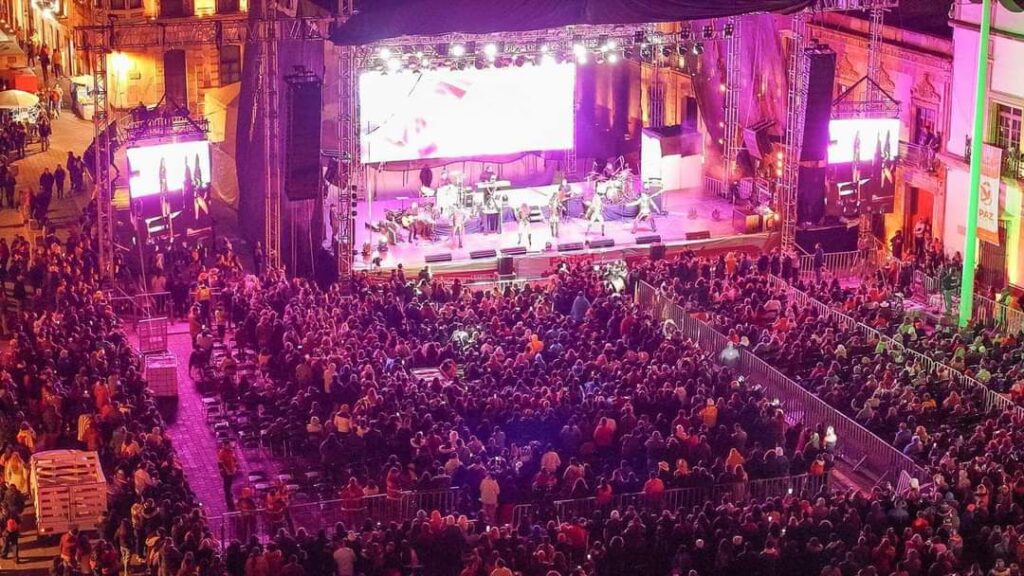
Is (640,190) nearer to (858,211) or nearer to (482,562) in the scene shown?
(858,211)

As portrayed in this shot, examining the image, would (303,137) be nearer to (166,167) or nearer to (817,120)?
(166,167)

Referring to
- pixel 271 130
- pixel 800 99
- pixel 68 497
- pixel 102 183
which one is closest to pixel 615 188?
pixel 800 99

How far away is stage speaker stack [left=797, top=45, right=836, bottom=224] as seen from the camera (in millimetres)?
37500

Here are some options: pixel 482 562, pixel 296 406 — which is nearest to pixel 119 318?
pixel 296 406

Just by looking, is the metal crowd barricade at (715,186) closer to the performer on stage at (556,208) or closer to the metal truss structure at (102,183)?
the performer on stage at (556,208)

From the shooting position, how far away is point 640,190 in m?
42.5

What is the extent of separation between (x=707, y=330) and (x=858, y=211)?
788 centimetres

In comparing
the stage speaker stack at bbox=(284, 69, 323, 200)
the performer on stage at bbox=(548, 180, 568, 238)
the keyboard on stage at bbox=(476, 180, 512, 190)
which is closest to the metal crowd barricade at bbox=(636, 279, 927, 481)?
the performer on stage at bbox=(548, 180, 568, 238)

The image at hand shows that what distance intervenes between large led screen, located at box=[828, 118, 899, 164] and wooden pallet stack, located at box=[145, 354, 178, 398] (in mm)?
15743

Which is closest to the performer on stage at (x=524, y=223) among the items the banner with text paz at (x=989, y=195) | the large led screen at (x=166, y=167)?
the large led screen at (x=166, y=167)

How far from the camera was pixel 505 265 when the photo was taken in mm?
38250

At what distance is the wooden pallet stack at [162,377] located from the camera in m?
29.8

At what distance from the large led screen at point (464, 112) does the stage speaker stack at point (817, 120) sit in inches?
263

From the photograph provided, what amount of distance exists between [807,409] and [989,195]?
10875 mm
